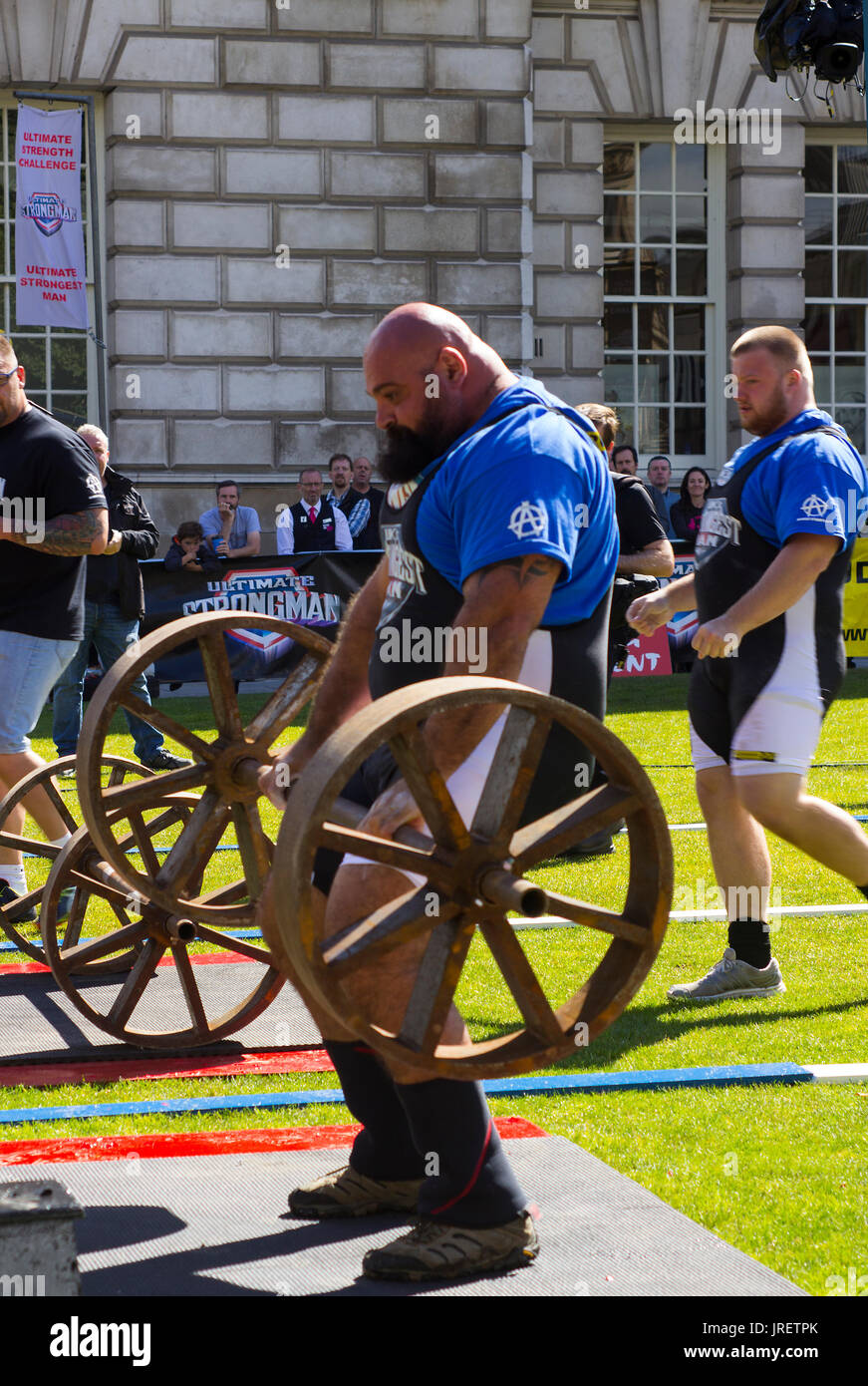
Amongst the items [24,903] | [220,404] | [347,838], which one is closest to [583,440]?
[347,838]

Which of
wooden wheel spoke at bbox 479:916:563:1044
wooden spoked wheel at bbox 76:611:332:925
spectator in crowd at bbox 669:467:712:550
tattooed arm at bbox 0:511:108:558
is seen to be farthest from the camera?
spectator in crowd at bbox 669:467:712:550

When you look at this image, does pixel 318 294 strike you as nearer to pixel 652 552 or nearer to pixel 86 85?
pixel 86 85

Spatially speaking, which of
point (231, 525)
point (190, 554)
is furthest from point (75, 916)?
point (231, 525)

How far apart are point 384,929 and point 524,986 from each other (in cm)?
28

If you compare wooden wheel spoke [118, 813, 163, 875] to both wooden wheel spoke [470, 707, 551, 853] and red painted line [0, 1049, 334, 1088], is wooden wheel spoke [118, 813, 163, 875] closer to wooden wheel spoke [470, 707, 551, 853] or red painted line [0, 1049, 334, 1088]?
red painted line [0, 1049, 334, 1088]

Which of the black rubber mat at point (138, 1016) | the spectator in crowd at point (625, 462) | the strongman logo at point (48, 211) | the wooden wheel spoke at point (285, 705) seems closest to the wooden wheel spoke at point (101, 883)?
the black rubber mat at point (138, 1016)

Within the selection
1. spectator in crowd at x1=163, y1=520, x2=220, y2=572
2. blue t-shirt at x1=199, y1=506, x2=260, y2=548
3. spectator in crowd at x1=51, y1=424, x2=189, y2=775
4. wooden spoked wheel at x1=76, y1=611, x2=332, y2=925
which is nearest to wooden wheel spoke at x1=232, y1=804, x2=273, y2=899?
wooden spoked wheel at x1=76, y1=611, x2=332, y2=925

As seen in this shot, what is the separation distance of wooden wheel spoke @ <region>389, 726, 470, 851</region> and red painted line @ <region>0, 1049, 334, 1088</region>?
1863 millimetres

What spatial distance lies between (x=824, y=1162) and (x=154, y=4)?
624 inches

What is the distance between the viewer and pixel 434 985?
2715mm

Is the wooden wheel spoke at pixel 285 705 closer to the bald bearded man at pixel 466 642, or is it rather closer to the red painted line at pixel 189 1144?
the bald bearded man at pixel 466 642

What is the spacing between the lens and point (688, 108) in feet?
61.4

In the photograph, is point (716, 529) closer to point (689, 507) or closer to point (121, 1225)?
point (121, 1225)

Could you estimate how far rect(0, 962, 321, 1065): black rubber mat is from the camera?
4629 mm
